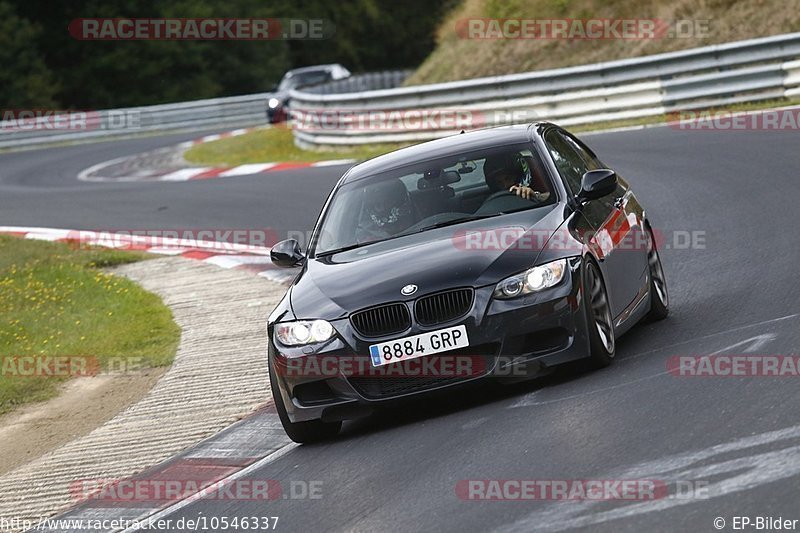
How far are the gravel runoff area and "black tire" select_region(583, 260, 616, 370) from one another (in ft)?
7.75

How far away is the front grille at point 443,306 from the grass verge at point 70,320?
4.04 m

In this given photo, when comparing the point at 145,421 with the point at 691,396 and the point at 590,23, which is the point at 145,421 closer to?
the point at 691,396

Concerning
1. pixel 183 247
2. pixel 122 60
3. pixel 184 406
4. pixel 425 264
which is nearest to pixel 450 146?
pixel 425 264

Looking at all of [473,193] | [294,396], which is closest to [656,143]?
[473,193]

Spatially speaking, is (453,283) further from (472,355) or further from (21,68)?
(21,68)

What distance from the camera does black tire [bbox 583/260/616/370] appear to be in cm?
761

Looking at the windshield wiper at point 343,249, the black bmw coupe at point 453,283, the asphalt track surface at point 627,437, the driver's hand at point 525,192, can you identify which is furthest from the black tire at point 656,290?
the windshield wiper at point 343,249

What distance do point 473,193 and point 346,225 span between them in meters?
0.84

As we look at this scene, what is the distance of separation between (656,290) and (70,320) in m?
6.43

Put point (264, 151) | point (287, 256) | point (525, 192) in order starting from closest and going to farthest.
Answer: point (525, 192)
point (287, 256)
point (264, 151)

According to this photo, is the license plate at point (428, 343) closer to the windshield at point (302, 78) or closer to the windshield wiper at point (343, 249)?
the windshield wiper at point (343, 249)

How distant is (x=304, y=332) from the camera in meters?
7.67

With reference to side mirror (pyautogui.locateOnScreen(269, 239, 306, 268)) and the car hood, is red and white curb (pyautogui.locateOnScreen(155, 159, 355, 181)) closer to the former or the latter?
side mirror (pyautogui.locateOnScreen(269, 239, 306, 268))

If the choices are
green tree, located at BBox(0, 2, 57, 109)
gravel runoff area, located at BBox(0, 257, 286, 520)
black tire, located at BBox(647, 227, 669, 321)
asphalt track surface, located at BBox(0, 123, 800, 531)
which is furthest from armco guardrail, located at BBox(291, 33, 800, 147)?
green tree, located at BBox(0, 2, 57, 109)
